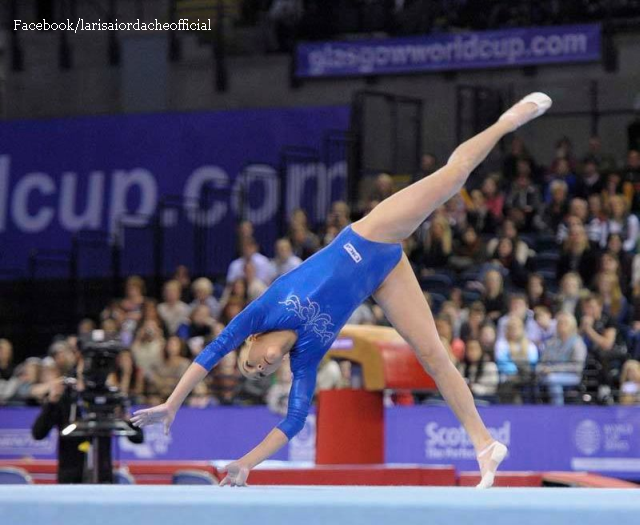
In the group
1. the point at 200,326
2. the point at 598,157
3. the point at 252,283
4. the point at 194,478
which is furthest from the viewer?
the point at 598,157

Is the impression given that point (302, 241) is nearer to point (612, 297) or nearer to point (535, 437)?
point (612, 297)

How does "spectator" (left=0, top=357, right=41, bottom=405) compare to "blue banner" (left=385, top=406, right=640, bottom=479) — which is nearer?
"blue banner" (left=385, top=406, right=640, bottom=479)

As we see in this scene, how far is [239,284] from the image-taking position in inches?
482

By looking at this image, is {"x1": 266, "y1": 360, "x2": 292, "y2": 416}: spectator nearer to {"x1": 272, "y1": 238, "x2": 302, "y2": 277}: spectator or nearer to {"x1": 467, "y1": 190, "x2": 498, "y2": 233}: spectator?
{"x1": 272, "y1": 238, "x2": 302, "y2": 277}: spectator

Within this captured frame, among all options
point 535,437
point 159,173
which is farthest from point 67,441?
point 159,173

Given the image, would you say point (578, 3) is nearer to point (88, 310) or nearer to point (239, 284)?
point (239, 284)

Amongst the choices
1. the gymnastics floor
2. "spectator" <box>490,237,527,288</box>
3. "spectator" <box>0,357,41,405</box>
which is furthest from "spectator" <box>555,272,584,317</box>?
the gymnastics floor

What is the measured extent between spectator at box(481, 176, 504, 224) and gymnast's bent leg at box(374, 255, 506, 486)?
787 cm

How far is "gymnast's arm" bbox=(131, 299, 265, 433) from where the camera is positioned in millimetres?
4949

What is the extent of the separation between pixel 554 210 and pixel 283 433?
821 centimetres

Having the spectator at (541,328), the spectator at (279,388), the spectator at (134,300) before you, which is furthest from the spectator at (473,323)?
the spectator at (134,300)

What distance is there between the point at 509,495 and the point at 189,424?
8.18 metres

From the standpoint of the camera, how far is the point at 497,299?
1152 cm

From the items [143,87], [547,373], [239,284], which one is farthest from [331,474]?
[143,87]
